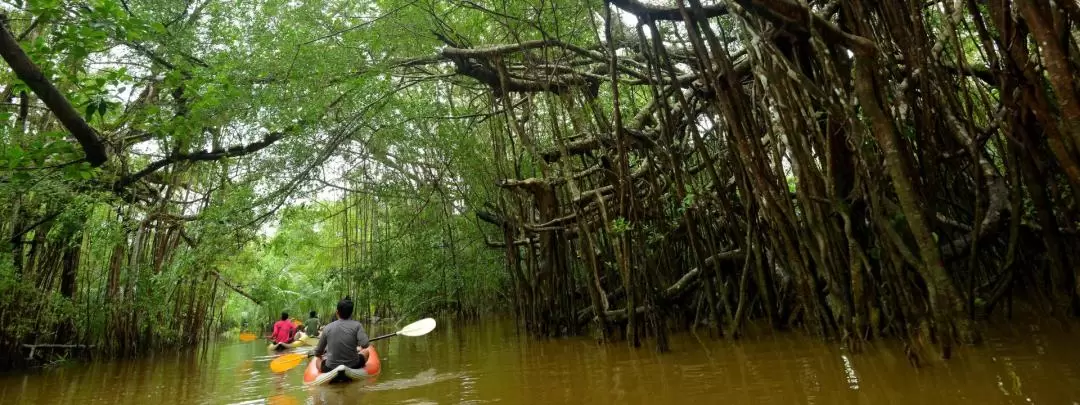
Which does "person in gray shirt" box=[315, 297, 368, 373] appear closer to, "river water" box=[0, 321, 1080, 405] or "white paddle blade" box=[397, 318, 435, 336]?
"river water" box=[0, 321, 1080, 405]

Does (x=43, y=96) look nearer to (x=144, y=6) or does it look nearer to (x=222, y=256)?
(x=144, y=6)

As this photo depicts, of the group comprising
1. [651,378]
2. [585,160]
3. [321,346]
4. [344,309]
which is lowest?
[651,378]

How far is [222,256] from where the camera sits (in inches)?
253

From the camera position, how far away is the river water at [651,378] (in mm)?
2412

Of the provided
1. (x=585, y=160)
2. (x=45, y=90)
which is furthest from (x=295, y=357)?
(x=585, y=160)

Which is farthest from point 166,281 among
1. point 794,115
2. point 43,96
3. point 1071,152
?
point 1071,152

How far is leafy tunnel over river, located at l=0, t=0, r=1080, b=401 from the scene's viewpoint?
2992 millimetres

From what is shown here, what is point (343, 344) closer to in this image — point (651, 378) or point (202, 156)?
point (651, 378)

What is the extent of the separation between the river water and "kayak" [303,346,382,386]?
0.07 meters

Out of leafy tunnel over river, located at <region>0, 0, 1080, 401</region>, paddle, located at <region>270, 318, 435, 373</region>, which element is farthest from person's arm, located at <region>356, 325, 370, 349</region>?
leafy tunnel over river, located at <region>0, 0, 1080, 401</region>

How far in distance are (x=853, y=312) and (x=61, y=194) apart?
7.22 metres

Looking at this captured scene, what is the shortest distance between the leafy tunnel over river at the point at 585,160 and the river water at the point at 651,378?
21 cm

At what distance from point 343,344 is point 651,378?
2660 mm

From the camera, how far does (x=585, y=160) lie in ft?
20.8
